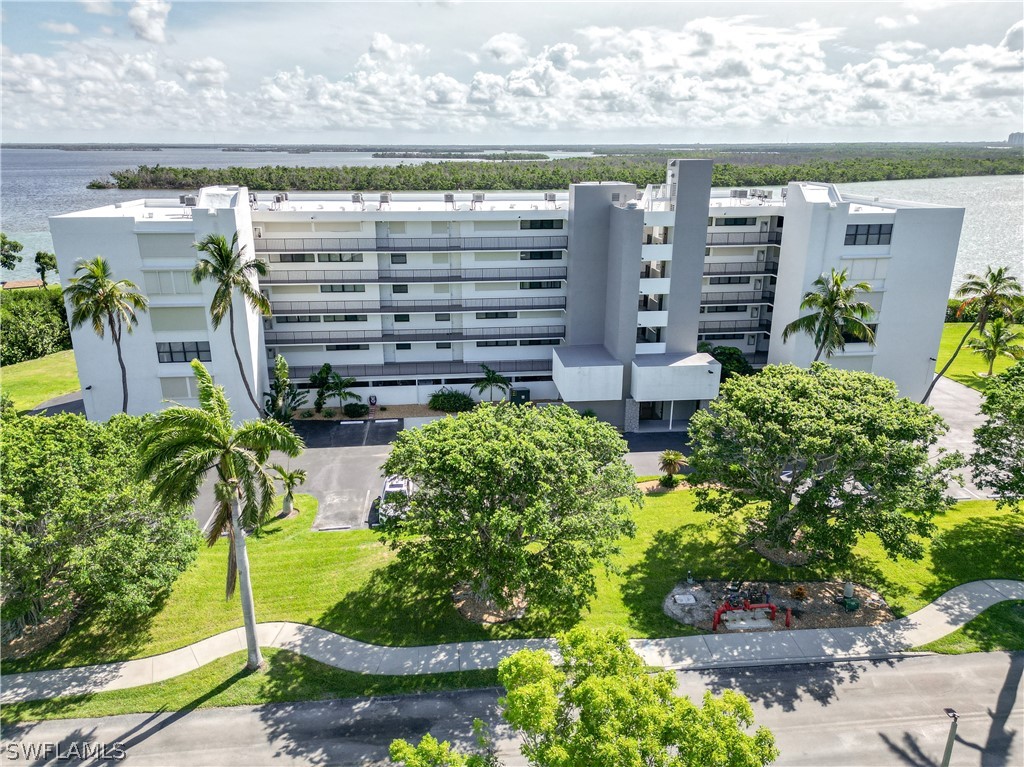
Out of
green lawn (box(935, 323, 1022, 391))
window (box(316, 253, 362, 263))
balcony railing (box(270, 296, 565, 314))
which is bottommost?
green lawn (box(935, 323, 1022, 391))

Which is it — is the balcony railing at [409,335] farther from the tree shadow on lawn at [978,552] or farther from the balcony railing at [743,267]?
the tree shadow on lawn at [978,552]

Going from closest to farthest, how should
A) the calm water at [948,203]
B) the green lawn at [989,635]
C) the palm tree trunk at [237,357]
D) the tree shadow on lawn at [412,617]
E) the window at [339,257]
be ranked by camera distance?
the green lawn at [989,635] < the tree shadow on lawn at [412,617] < the palm tree trunk at [237,357] < the window at [339,257] < the calm water at [948,203]

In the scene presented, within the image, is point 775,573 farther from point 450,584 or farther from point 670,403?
point 670,403

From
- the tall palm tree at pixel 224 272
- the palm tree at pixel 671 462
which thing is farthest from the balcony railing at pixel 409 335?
the palm tree at pixel 671 462

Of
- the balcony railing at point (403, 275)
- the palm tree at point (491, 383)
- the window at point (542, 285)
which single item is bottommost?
the palm tree at point (491, 383)

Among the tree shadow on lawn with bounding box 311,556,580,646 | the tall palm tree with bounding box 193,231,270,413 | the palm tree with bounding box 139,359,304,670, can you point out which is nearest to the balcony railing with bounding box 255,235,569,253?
the tall palm tree with bounding box 193,231,270,413

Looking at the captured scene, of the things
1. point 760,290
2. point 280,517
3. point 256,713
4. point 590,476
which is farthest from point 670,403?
point 256,713

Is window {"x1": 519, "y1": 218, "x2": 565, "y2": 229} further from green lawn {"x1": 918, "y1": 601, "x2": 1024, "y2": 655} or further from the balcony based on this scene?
green lawn {"x1": 918, "y1": 601, "x2": 1024, "y2": 655}
